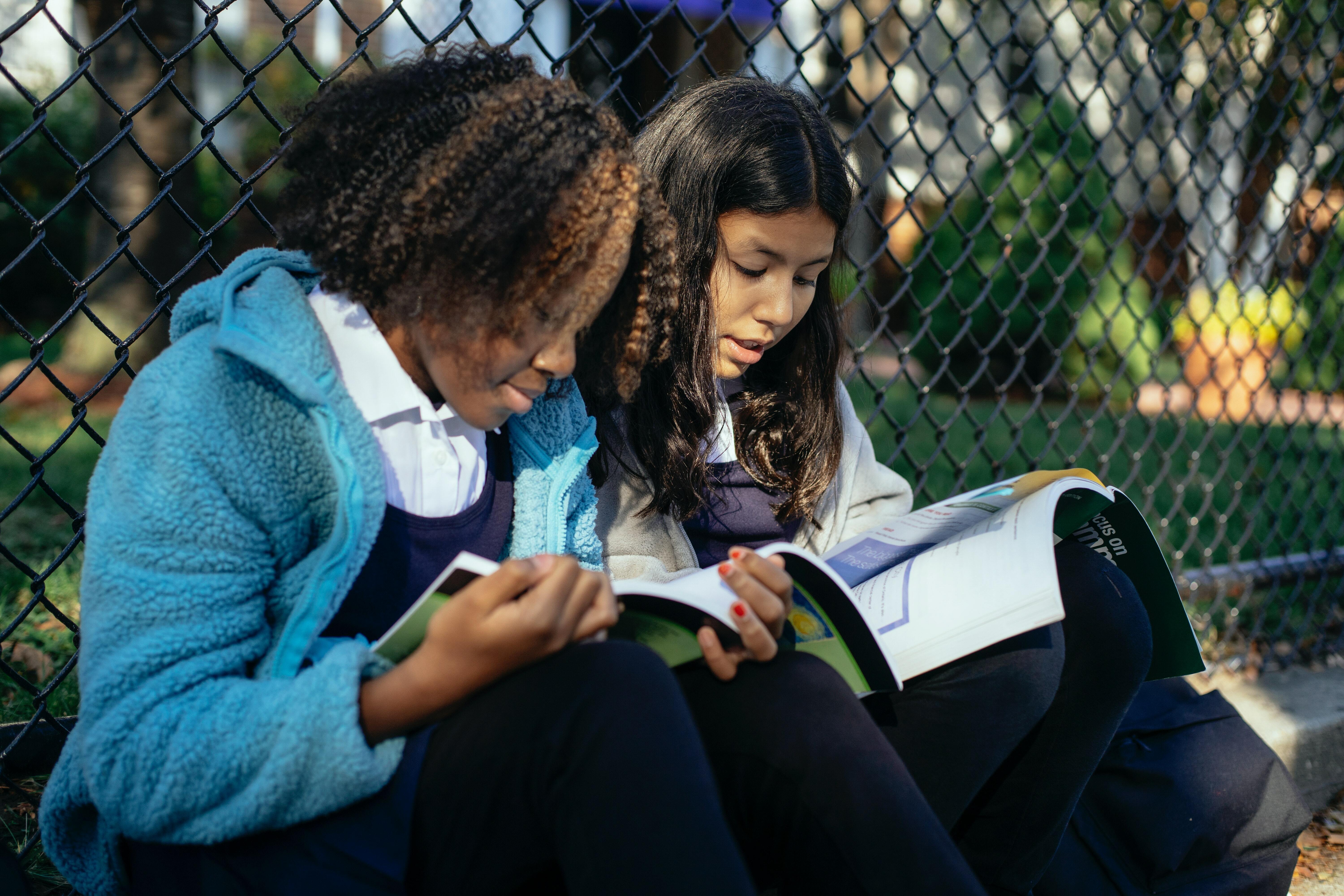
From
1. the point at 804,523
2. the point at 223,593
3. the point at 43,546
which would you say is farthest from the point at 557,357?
the point at 43,546

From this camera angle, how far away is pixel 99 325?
4.71 feet

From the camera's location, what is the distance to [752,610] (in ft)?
3.87

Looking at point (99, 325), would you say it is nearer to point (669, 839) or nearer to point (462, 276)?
point (462, 276)

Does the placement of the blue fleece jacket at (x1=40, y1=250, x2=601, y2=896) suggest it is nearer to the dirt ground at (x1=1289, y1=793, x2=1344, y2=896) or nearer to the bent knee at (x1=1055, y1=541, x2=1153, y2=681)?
the bent knee at (x1=1055, y1=541, x2=1153, y2=681)

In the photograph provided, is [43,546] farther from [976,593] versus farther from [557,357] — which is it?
[976,593]

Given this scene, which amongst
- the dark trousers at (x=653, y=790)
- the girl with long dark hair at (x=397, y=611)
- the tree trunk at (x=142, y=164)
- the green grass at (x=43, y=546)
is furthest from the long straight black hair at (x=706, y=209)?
the tree trunk at (x=142, y=164)

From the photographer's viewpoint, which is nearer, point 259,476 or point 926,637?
point 259,476

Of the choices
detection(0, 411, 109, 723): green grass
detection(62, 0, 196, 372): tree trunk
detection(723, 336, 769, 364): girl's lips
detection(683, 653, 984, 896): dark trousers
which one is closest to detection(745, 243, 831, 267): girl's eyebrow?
detection(723, 336, 769, 364): girl's lips

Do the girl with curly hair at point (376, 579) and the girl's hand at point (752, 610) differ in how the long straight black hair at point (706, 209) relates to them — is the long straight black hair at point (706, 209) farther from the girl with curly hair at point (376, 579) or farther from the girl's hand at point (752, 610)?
the girl's hand at point (752, 610)

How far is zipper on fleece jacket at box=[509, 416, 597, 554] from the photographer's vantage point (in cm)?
142

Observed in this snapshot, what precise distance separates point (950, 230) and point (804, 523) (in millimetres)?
5732

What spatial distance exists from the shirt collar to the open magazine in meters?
0.27

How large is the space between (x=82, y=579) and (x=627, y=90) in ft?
31.3

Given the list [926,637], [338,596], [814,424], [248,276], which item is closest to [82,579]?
[338,596]
